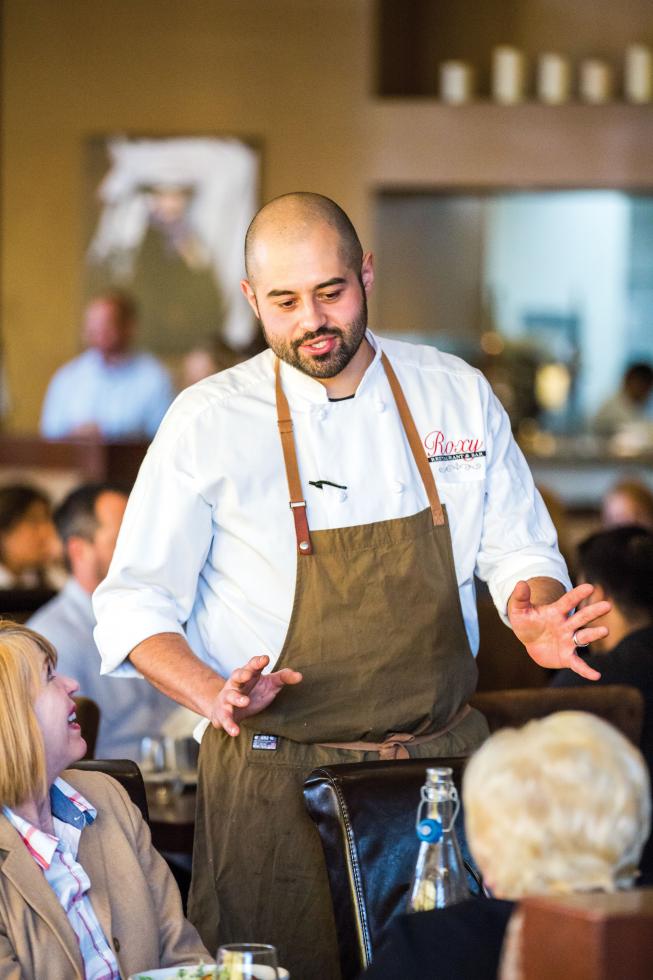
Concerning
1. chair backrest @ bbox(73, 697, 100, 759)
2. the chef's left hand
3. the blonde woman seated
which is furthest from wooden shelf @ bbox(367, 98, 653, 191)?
the blonde woman seated

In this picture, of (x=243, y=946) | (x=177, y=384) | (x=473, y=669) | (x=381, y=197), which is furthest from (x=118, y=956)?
(x=381, y=197)

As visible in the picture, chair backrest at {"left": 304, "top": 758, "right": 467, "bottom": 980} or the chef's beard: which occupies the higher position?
the chef's beard

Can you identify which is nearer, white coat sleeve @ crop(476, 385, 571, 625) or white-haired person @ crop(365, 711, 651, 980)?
white-haired person @ crop(365, 711, 651, 980)

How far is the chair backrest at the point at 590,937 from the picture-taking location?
1109 millimetres

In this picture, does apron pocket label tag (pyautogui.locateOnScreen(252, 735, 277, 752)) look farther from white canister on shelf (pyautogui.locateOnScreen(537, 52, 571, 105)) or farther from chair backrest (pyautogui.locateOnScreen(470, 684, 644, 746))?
white canister on shelf (pyautogui.locateOnScreen(537, 52, 571, 105))

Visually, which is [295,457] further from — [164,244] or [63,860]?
[164,244]

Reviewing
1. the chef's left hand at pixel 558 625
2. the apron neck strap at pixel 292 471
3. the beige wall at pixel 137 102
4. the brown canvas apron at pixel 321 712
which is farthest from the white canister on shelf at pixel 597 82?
the chef's left hand at pixel 558 625

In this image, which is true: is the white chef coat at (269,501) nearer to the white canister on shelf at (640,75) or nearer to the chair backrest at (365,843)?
the chair backrest at (365,843)

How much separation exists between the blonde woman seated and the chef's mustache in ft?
2.12

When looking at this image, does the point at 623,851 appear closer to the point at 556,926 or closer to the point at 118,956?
the point at 556,926

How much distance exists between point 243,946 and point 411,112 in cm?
672

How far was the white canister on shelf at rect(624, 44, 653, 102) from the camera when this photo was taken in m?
7.76

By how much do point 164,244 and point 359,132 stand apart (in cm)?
130

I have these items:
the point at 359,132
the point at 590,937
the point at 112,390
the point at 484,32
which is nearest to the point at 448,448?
the point at 590,937
